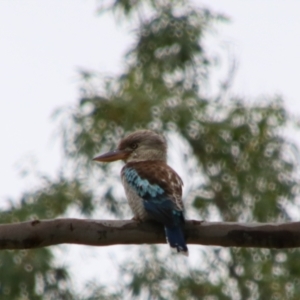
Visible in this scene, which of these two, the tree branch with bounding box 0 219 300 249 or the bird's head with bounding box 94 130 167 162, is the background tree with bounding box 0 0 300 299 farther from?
the tree branch with bounding box 0 219 300 249

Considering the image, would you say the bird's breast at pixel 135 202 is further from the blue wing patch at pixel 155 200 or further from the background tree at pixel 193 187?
the background tree at pixel 193 187

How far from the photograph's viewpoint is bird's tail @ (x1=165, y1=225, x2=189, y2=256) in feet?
13.8

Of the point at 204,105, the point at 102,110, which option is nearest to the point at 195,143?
the point at 204,105

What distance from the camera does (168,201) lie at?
15.2 ft

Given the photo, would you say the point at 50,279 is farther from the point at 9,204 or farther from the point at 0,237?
the point at 0,237

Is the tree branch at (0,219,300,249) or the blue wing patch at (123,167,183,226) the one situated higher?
the blue wing patch at (123,167,183,226)

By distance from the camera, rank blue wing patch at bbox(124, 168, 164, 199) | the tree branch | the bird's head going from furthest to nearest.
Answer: the bird's head → blue wing patch at bbox(124, 168, 164, 199) → the tree branch

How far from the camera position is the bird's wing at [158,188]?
448 cm

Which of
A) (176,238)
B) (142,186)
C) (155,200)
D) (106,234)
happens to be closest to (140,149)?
(142,186)

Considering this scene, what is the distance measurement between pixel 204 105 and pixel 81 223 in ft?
14.9

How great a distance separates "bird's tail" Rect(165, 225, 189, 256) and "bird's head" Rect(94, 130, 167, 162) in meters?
1.44

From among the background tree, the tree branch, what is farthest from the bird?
the background tree

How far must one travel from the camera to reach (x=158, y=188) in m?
4.79

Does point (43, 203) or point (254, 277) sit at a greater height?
point (43, 203)
